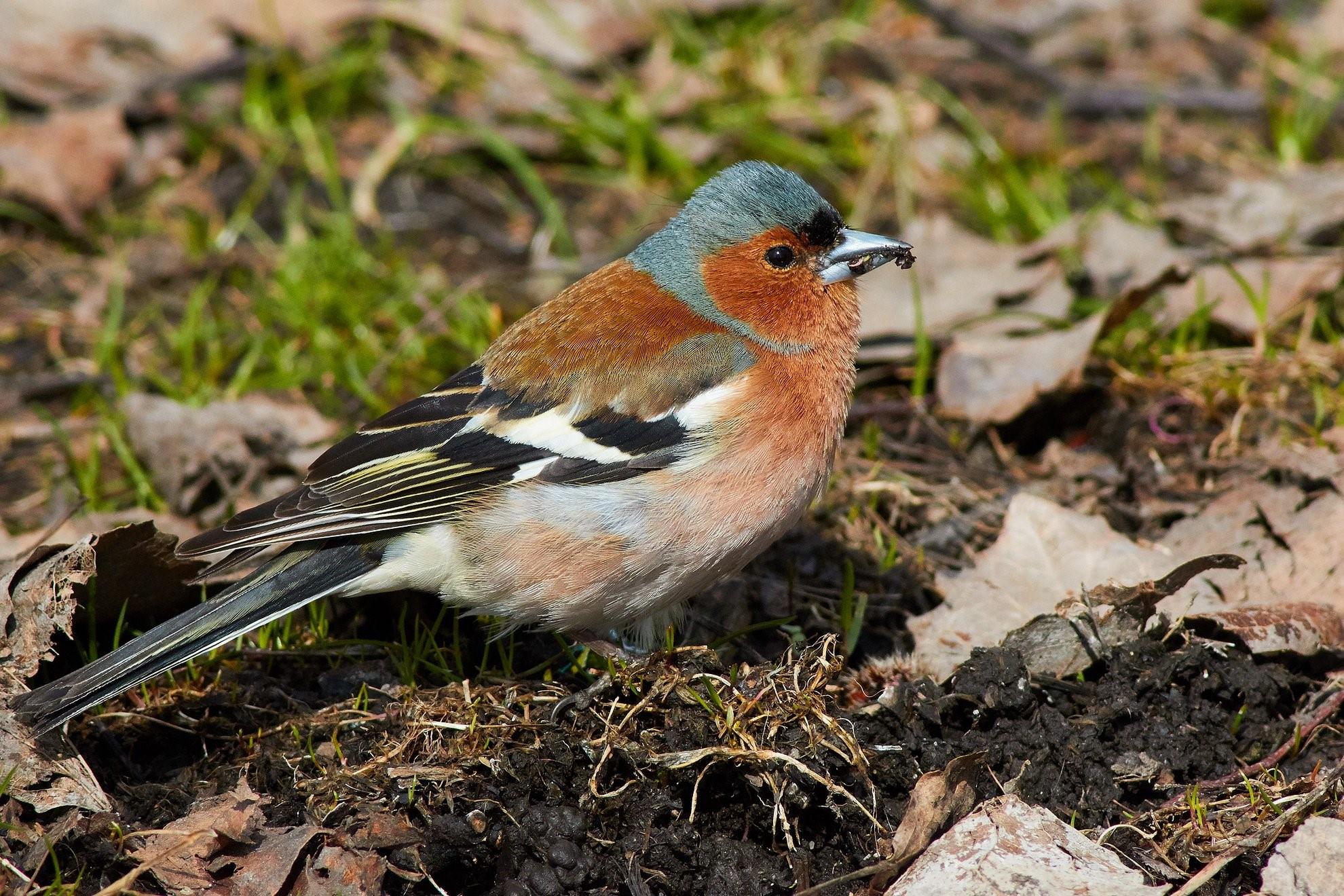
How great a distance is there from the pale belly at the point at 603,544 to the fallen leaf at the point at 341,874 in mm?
858

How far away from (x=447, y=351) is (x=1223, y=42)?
4.98 m

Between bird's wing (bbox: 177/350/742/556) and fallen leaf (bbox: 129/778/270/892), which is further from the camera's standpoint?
bird's wing (bbox: 177/350/742/556)

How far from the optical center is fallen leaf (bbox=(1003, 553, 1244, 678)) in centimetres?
364

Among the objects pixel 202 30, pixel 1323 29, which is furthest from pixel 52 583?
pixel 1323 29

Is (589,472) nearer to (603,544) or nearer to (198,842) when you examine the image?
(603,544)

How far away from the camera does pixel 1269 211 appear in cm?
584

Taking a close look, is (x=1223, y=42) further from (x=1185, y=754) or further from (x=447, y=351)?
(x=1185, y=754)

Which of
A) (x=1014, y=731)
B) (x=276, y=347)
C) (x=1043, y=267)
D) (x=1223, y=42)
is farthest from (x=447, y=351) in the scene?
(x=1223, y=42)

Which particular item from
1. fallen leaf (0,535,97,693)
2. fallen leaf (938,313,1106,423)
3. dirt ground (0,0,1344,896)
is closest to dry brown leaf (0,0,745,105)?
dirt ground (0,0,1344,896)

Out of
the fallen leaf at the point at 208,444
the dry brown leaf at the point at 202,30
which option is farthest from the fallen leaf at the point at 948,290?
the dry brown leaf at the point at 202,30

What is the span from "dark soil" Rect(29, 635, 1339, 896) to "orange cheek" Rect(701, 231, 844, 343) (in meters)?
1.12

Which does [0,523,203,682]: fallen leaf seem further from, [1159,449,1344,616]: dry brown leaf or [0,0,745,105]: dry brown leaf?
[0,0,745,105]: dry brown leaf

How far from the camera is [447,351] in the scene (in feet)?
18.5

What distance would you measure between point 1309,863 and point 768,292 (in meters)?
2.11
